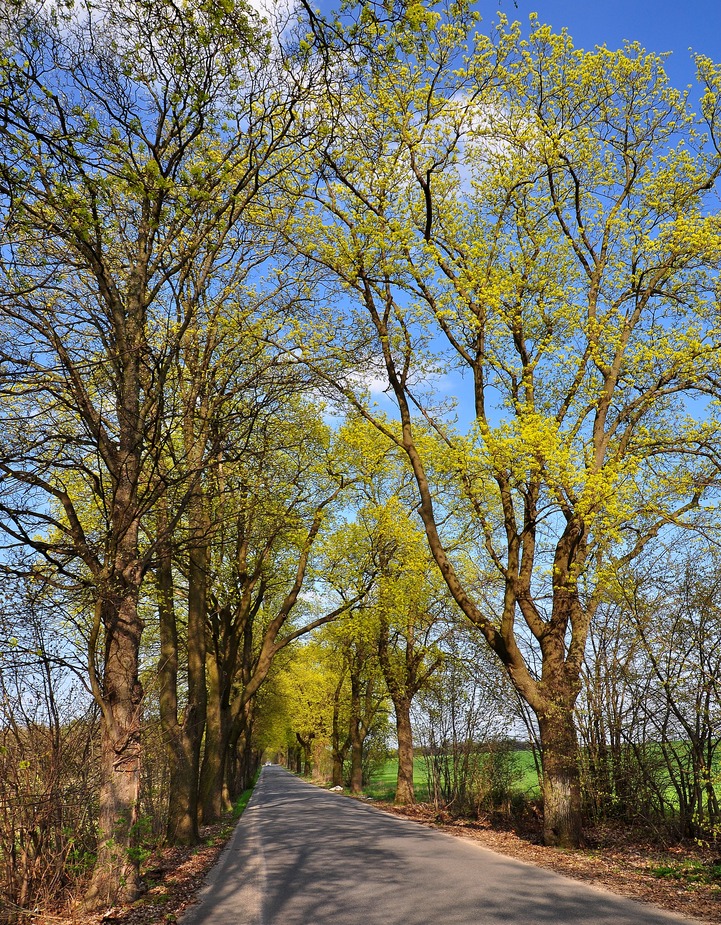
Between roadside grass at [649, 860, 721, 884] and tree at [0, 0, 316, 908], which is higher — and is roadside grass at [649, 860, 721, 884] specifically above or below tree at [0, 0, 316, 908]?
below

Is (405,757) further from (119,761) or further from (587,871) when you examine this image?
(119,761)

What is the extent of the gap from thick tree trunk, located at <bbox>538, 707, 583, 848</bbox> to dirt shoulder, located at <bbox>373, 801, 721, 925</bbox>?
1.01ft

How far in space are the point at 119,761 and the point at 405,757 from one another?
16.7m

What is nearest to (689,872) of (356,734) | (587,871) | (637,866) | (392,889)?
(637,866)

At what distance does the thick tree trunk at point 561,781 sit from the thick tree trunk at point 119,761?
21.9ft

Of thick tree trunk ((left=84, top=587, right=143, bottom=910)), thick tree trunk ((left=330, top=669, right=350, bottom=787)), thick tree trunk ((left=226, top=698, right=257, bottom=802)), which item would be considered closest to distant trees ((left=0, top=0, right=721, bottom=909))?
thick tree trunk ((left=84, top=587, right=143, bottom=910))

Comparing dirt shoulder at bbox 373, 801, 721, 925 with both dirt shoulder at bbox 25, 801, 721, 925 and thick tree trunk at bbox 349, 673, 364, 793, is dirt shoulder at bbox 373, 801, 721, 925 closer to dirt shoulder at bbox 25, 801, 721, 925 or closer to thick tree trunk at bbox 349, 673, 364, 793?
dirt shoulder at bbox 25, 801, 721, 925

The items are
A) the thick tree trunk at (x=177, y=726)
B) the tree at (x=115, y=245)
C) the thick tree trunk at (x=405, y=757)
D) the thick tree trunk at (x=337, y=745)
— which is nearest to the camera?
the tree at (x=115, y=245)

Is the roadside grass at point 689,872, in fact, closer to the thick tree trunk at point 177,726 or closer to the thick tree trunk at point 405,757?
the thick tree trunk at point 177,726

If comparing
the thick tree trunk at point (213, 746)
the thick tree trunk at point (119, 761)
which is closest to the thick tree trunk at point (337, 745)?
the thick tree trunk at point (213, 746)

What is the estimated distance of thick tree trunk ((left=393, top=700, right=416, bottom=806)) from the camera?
72.8ft

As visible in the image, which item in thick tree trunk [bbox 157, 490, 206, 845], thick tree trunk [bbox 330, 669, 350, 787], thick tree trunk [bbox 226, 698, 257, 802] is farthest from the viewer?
thick tree trunk [bbox 330, 669, 350, 787]

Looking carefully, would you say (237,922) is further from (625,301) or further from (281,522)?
(625,301)

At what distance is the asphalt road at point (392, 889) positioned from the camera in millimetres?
6508
